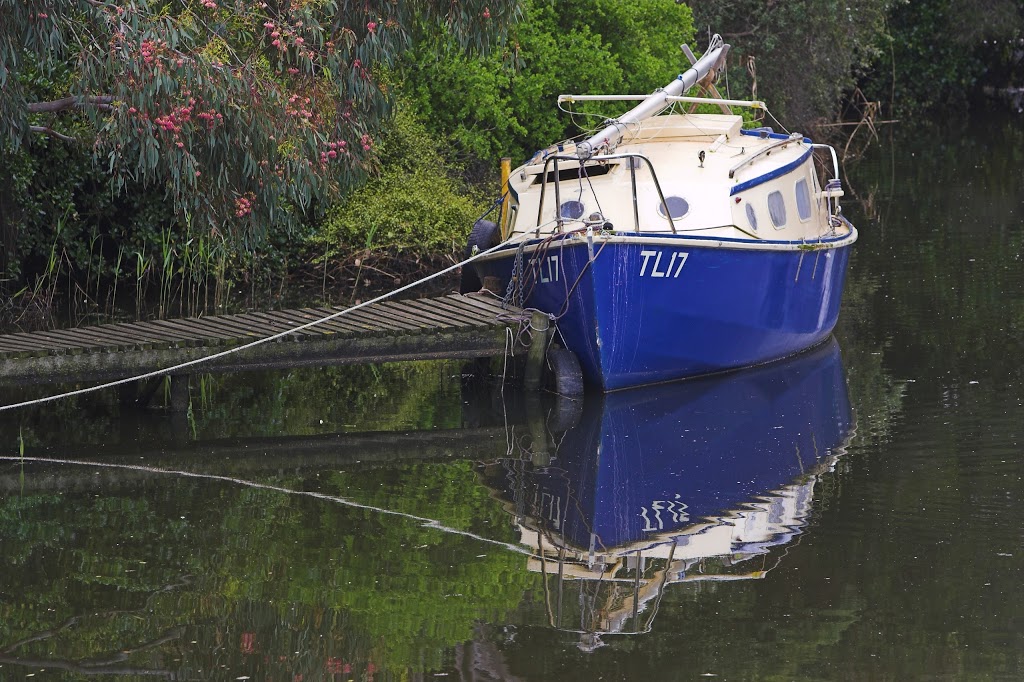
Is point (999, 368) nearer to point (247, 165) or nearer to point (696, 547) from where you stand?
point (696, 547)

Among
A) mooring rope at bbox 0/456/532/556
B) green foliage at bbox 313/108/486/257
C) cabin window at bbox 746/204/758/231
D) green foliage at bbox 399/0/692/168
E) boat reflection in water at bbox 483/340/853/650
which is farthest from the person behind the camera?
green foliage at bbox 399/0/692/168

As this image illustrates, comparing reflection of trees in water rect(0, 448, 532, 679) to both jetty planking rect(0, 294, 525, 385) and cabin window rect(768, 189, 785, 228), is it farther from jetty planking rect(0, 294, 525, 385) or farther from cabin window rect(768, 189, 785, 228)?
cabin window rect(768, 189, 785, 228)

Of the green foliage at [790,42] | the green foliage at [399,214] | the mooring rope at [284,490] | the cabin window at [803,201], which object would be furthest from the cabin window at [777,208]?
the green foliage at [790,42]

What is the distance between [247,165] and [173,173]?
0.70 meters

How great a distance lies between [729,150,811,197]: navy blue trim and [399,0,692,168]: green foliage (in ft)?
25.2

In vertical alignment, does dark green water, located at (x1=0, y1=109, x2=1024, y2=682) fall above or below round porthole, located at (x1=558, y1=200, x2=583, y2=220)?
below

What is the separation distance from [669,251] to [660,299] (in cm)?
50

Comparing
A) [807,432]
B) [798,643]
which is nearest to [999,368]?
[807,432]

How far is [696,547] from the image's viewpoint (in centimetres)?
990

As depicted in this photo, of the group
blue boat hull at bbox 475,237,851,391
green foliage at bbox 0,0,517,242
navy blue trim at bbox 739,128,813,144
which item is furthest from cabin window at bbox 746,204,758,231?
green foliage at bbox 0,0,517,242

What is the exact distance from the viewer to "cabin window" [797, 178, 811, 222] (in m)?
16.1

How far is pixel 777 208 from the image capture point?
1550cm

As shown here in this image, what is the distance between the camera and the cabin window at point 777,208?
15.4 metres

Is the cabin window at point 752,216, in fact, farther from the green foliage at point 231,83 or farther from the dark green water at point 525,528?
the green foliage at point 231,83
